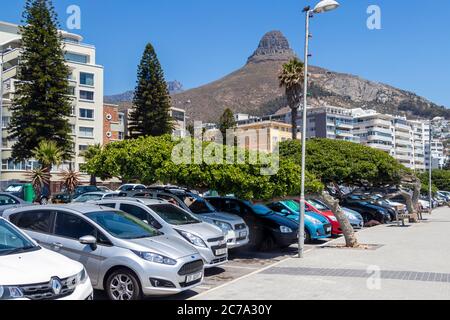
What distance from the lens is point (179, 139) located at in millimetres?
15148

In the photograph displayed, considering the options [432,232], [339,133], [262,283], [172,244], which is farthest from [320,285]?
[339,133]

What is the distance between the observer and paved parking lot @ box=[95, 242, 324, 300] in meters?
8.91

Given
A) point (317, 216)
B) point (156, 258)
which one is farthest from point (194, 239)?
point (317, 216)

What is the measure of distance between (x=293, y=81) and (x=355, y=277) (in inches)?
1215

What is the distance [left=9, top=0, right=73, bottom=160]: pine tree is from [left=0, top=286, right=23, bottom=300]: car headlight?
33.6 meters

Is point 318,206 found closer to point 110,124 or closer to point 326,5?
point 326,5

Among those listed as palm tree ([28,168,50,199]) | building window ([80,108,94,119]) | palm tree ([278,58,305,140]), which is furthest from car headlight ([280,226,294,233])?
building window ([80,108,94,119])

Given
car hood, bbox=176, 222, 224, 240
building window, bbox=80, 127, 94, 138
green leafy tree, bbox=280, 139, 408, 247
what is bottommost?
car hood, bbox=176, 222, 224, 240

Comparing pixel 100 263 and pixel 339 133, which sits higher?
pixel 339 133

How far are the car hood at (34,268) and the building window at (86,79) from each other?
2142 inches

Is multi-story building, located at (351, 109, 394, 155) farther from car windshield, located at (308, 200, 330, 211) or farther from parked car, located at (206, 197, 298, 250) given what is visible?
parked car, located at (206, 197, 298, 250)

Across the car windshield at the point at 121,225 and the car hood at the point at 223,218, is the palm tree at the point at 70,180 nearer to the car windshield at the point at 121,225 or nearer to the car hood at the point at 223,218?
the car hood at the point at 223,218
